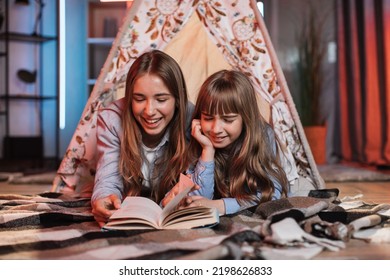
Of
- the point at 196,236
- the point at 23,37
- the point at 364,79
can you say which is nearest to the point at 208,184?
the point at 196,236

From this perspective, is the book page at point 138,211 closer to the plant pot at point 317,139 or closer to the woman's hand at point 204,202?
the woman's hand at point 204,202

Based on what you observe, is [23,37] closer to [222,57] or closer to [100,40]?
[100,40]

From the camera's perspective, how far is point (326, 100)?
4277 mm

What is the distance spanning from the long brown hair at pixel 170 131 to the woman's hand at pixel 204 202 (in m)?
0.15

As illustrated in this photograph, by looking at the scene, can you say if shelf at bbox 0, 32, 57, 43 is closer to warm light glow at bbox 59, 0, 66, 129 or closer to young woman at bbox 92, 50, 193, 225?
warm light glow at bbox 59, 0, 66, 129

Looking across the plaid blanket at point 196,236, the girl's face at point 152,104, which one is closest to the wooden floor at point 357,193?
the plaid blanket at point 196,236

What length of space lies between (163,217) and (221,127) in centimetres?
36

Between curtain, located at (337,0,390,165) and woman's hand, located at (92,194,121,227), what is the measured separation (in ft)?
8.21

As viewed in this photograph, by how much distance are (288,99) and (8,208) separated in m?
1.04

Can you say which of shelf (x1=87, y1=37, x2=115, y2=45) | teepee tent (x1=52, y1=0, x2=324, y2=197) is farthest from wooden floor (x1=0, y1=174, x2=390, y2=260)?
shelf (x1=87, y1=37, x2=115, y2=45)

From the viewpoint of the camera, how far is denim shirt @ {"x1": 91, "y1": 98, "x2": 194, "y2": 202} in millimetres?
1613

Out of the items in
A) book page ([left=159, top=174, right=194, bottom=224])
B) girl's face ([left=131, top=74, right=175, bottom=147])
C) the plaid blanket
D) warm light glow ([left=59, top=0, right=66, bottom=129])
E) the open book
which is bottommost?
the plaid blanket

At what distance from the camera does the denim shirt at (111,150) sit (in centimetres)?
161

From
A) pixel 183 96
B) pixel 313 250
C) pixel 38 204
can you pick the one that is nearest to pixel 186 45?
pixel 183 96
